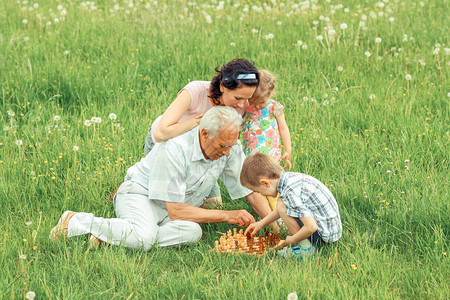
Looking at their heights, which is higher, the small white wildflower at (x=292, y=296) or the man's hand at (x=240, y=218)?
the small white wildflower at (x=292, y=296)

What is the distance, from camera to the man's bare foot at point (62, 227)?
408cm

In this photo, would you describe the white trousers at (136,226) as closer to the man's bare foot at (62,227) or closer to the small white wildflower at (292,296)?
the man's bare foot at (62,227)

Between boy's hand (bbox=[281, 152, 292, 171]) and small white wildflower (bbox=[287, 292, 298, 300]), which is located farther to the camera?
boy's hand (bbox=[281, 152, 292, 171])

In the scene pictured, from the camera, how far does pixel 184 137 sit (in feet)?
13.9

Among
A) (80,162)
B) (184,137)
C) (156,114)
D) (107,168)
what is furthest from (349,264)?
(156,114)

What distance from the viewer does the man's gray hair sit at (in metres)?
3.88

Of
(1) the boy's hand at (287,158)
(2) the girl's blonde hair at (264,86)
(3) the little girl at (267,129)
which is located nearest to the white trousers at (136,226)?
(3) the little girl at (267,129)

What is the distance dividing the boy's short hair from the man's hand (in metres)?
0.39

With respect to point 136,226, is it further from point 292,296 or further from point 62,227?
point 292,296

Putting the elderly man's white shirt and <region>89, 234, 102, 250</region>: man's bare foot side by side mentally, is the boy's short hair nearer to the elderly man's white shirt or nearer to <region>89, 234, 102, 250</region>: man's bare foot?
the elderly man's white shirt

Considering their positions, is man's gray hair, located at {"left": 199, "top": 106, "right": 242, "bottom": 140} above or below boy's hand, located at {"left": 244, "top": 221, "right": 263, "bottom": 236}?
above

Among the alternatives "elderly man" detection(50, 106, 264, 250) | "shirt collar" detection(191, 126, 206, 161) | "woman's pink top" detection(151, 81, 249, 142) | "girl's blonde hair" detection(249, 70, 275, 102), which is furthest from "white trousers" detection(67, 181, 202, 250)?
"girl's blonde hair" detection(249, 70, 275, 102)

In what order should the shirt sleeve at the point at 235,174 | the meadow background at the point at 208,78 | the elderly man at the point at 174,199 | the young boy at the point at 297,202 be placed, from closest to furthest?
the meadow background at the point at 208,78 → the young boy at the point at 297,202 → the elderly man at the point at 174,199 → the shirt sleeve at the point at 235,174

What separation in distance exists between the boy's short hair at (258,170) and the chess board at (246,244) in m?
0.44
